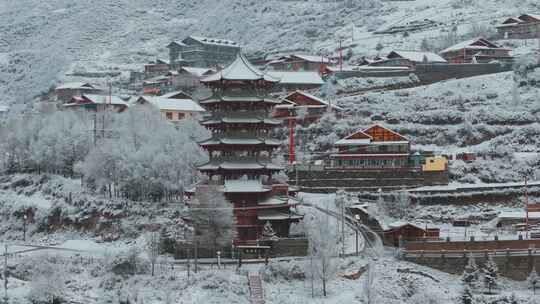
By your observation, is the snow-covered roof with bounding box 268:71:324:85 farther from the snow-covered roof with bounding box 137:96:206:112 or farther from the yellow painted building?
the yellow painted building

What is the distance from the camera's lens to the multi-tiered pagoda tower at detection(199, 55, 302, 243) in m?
67.4

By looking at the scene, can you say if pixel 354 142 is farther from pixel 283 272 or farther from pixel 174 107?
pixel 174 107

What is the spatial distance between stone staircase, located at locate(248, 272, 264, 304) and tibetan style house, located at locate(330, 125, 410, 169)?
30.5m

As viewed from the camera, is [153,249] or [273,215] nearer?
[153,249]

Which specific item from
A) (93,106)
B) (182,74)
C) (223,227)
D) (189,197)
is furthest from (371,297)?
(182,74)

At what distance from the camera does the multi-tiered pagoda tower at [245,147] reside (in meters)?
67.4

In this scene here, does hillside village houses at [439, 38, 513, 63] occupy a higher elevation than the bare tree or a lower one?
higher

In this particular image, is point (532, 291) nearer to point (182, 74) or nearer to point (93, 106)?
point (93, 106)

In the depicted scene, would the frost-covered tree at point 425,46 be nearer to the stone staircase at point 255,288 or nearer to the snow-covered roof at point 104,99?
→ the snow-covered roof at point 104,99

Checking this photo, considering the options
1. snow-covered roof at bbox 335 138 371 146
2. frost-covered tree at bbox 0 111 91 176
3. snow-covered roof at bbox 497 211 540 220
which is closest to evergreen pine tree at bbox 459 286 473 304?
snow-covered roof at bbox 497 211 540 220

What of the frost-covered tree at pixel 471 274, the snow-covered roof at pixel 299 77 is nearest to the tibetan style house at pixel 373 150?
the frost-covered tree at pixel 471 274

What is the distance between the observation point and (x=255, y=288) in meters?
57.9

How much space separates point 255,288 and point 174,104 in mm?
60861

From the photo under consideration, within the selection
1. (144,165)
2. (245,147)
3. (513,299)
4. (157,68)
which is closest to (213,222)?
(245,147)
